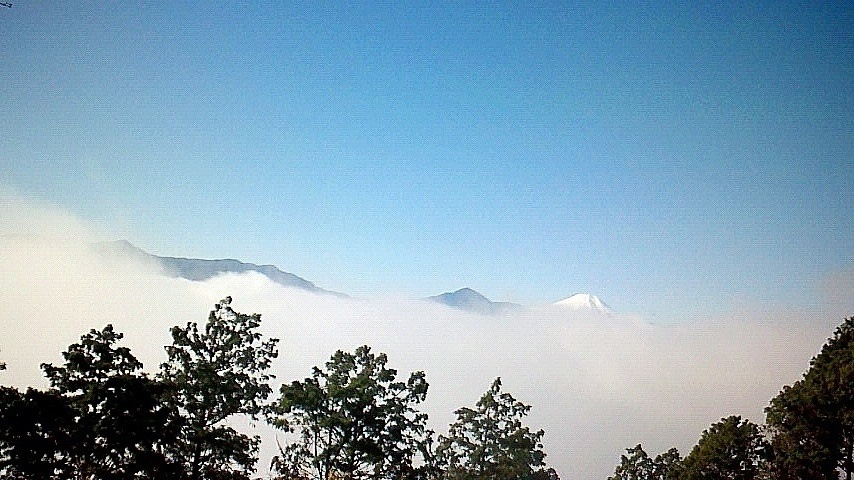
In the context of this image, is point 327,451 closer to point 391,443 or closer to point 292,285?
point 391,443

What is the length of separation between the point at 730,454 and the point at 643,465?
11.4m

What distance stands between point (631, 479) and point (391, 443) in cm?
2551

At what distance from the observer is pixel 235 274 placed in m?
100

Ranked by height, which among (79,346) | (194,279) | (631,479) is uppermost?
(194,279)

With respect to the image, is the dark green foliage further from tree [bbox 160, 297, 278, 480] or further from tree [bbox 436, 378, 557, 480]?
tree [bbox 436, 378, 557, 480]

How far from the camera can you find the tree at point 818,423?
3281 cm

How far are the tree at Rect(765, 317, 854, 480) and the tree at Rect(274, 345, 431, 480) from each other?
58.3 feet

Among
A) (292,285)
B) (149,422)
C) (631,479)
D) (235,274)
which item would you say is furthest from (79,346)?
(292,285)

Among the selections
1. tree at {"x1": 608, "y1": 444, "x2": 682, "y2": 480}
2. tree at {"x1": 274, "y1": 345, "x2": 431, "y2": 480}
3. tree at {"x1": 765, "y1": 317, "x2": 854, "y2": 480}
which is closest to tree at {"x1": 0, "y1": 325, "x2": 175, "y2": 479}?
tree at {"x1": 274, "y1": 345, "x2": 431, "y2": 480}

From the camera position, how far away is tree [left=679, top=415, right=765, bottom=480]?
38.6 metres

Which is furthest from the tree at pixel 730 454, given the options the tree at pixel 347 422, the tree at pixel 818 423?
the tree at pixel 347 422

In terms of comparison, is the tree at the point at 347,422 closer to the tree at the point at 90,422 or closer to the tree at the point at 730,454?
the tree at the point at 90,422

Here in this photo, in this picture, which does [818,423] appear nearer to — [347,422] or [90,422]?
[347,422]

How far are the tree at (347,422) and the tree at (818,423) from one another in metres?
17.8
